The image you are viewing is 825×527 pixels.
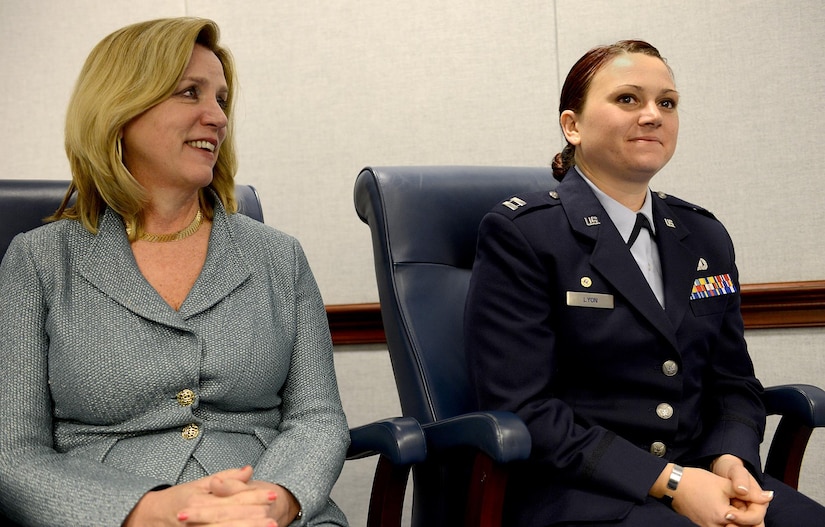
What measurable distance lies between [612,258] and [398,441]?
1.82ft

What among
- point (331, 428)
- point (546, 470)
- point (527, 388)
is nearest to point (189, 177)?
point (331, 428)

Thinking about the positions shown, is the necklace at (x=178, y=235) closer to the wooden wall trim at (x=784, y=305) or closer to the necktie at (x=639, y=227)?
the necktie at (x=639, y=227)

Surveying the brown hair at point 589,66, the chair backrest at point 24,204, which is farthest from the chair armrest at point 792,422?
the chair backrest at point 24,204

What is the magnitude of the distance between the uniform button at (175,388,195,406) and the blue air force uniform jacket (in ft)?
1.73

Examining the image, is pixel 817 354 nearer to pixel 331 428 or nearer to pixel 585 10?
pixel 585 10

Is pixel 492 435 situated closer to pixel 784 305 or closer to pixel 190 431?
→ pixel 190 431

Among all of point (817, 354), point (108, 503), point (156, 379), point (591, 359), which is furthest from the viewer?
point (817, 354)

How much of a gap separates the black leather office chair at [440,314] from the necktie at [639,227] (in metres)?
0.35

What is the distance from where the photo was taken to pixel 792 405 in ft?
5.91

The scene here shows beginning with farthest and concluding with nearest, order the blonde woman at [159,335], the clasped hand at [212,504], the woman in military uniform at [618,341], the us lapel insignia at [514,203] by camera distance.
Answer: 1. the us lapel insignia at [514,203]
2. the woman in military uniform at [618,341]
3. the blonde woman at [159,335]
4. the clasped hand at [212,504]

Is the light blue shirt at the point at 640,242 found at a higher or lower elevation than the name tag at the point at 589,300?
higher

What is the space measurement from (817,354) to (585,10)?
1.19 m

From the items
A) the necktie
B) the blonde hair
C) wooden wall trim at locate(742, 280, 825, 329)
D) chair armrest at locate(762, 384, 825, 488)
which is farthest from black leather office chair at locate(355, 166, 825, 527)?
wooden wall trim at locate(742, 280, 825, 329)

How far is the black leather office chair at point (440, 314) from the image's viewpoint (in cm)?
175
